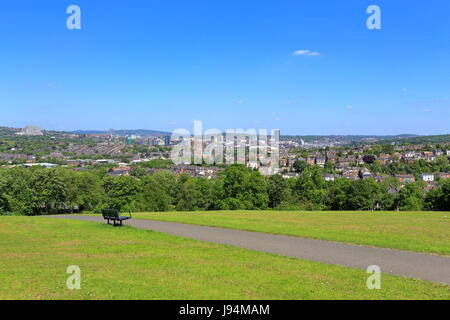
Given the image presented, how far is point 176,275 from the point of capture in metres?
8.77

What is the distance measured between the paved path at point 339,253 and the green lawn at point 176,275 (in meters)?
0.96

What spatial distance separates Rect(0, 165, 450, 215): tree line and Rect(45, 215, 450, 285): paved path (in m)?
31.9

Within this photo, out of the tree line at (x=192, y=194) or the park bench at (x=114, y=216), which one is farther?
the tree line at (x=192, y=194)

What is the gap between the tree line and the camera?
166 ft

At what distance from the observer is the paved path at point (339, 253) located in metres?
9.95

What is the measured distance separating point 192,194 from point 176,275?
173ft

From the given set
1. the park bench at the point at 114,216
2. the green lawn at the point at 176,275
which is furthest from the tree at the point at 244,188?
the green lawn at the point at 176,275

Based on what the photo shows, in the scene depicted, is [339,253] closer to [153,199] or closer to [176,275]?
[176,275]

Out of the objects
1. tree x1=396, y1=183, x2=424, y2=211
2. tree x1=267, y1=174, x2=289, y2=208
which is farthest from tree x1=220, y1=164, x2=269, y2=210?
tree x1=396, y1=183, x2=424, y2=211

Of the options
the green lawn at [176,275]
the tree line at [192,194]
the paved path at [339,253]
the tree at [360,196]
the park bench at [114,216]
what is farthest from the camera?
the tree at [360,196]

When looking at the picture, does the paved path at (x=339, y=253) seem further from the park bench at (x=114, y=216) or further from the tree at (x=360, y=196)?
the tree at (x=360, y=196)
